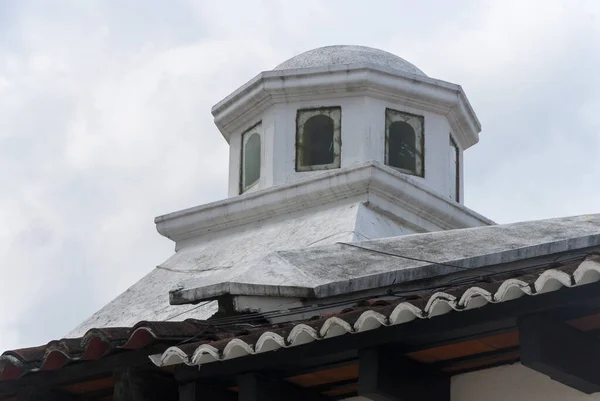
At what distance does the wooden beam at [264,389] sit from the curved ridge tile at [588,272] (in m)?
2.08

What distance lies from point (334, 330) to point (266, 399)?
2.82 ft

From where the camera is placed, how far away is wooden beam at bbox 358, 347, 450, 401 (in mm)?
7012

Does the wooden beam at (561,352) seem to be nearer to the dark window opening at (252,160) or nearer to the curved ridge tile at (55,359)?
the curved ridge tile at (55,359)

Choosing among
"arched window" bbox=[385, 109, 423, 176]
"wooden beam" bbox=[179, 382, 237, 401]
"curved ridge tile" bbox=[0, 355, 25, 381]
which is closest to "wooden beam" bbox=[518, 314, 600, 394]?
"wooden beam" bbox=[179, 382, 237, 401]

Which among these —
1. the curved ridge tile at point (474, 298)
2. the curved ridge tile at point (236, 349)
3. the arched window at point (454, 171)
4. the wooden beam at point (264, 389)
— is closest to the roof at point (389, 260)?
the wooden beam at point (264, 389)

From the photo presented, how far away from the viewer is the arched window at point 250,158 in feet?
48.7

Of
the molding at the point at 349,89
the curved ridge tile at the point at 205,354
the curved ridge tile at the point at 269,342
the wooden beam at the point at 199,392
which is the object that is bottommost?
the wooden beam at the point at 199,392

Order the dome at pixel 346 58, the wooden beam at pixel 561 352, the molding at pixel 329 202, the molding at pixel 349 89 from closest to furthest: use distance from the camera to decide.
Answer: the wooden beam at pixel 561 352 < the molding at pixel 329 202 < the molding at pixel 349 89 < the dome at pixel 346 58

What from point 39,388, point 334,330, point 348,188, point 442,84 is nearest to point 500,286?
point 334,330

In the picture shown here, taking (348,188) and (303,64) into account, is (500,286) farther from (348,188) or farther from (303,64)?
(303,64)

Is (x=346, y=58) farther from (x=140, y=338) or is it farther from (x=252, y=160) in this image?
(x=140, y=338)

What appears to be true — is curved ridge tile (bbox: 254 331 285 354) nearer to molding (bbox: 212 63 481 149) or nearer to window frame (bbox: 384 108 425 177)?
molding (bbox: 212 63 481 149)

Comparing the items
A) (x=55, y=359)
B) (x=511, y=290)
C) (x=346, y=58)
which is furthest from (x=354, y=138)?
(x=511, y=290)

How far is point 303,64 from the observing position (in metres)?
14.7
